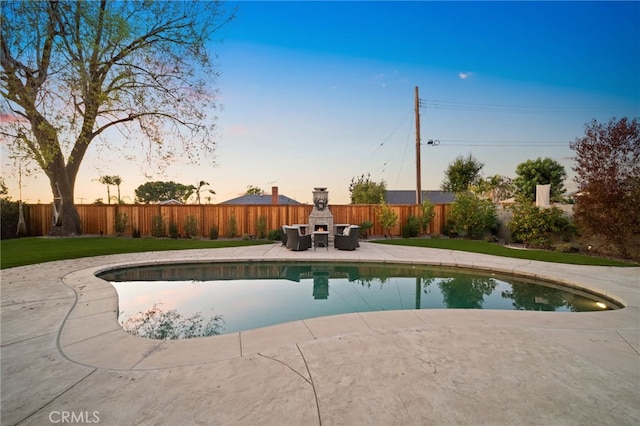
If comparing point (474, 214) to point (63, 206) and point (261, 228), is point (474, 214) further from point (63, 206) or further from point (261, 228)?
point (63, 206)

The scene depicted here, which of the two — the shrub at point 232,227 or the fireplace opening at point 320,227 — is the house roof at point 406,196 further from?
the fireplace opening at point 320,227

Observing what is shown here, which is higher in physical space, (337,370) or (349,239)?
(349,239)

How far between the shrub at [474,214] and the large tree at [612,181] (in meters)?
3.52

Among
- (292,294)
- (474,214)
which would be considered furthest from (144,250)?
(474,214)

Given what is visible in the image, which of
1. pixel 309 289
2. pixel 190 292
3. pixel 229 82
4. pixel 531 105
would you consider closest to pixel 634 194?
A: pixel 531 105

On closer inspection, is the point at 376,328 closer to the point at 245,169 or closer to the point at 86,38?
the point at 86,38

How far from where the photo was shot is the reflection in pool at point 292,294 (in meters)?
4.38

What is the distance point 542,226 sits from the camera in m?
10.8

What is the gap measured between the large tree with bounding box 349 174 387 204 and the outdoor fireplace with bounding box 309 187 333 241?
38.6 ft

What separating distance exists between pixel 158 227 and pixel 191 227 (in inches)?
63.1

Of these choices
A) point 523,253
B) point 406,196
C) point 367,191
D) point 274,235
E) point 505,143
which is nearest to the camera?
point 523,253

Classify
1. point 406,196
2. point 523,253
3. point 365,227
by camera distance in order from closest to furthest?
point 523,253 < point 365,227 < point 406,196

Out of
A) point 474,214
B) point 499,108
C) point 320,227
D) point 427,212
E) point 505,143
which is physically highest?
point 499,108

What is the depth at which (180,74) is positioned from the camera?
40.2 feet
